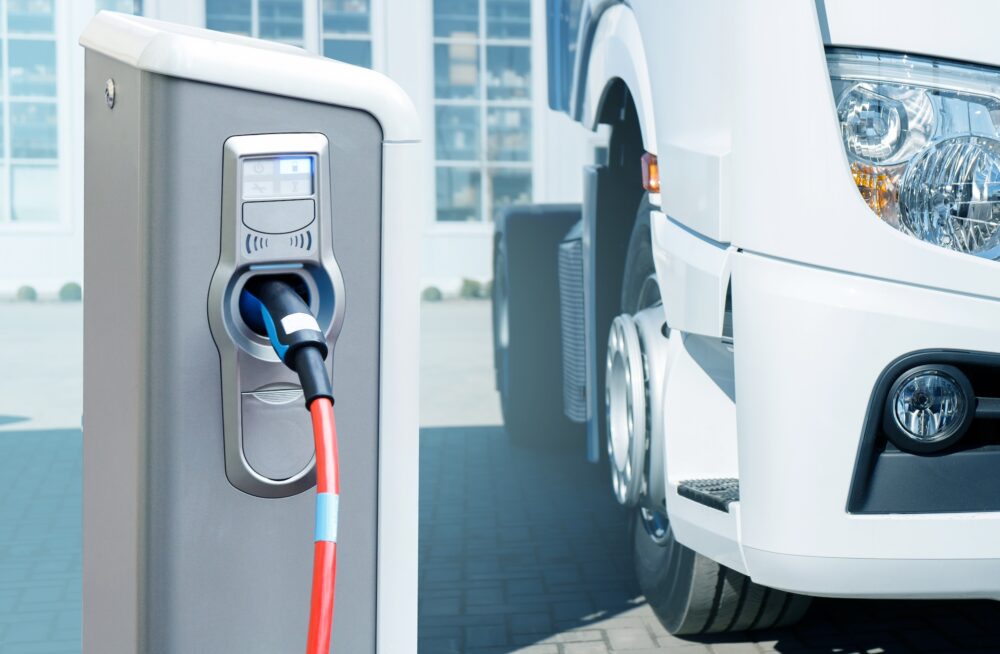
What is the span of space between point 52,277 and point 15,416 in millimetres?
7848

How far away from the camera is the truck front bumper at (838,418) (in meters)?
1.95

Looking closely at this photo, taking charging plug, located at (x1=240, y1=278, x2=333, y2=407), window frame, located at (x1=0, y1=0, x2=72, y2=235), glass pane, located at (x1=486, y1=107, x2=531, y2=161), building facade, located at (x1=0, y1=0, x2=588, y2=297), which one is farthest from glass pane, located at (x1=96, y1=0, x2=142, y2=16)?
charging plug, located at (x1=240, y1=278, x2=333, y2=407)

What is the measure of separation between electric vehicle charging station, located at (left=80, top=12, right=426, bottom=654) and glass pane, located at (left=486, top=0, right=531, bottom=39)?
13.5 m

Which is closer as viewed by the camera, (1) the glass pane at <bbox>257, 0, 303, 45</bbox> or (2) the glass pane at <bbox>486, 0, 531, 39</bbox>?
(1) the glass pane at <bbox>257, 0, 303, 45</bbox>

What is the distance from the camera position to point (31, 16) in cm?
1432

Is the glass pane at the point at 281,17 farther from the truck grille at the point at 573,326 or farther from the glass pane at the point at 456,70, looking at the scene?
the truck grille at the point at 573,326

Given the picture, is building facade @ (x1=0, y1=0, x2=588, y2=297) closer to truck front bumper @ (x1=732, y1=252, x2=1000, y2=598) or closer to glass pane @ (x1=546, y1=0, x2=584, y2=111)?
glass pane @ (x1=546, y1=0, x2=584, y2=111)

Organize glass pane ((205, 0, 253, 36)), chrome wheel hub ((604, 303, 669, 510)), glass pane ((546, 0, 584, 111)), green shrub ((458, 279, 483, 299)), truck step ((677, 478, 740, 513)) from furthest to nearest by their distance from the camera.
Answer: green shrub ((458, 279, 483, 299))
glass pane ((205, 0, 253, 36))
glass pane ((546, 0, 584, 111))
chrome wheel hub ((604, 303, 669, 510))
truck step ((677, 478, 740, 513))

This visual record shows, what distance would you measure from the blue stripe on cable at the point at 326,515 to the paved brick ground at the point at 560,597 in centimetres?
184

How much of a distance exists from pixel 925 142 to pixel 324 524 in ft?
3.95

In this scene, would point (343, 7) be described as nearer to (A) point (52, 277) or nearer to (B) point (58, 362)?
(A) point (52, 277)

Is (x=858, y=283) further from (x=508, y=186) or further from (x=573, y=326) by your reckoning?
(x=508, y=186)

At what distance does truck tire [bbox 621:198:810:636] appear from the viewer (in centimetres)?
288

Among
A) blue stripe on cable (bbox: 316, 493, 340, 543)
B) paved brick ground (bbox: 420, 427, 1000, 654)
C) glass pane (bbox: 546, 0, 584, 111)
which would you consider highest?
glass pane (bbox: 546, 0, 584, 111)
